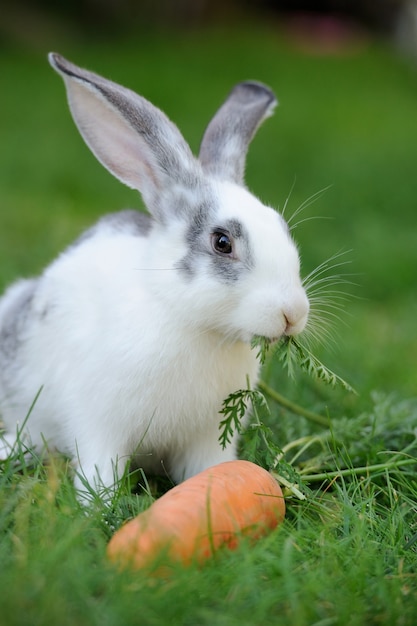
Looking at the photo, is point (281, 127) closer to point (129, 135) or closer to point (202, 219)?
point (129, 135)

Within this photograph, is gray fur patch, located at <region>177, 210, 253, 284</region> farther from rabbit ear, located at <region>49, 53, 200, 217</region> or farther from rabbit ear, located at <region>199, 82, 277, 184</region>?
rabbit ear, located at <region>199, 82, 277, 184</region>

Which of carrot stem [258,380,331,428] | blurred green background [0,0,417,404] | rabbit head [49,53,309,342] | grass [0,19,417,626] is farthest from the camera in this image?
blurred green background [0,0,417,404]

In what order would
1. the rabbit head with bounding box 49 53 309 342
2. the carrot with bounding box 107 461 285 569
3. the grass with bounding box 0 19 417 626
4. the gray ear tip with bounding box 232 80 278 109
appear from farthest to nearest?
the gray ear tip with bounding box 232 80 278 109 → the rabbit head with bounding box 49 53 309 342 → the carrot with bounding box 107 461 285 569 → the grass with bounding box 0 19 417 626

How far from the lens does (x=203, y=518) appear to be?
2.50 m

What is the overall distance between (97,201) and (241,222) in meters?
4.21

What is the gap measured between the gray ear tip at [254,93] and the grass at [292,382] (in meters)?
1.14

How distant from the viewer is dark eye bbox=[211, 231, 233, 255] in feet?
9.59

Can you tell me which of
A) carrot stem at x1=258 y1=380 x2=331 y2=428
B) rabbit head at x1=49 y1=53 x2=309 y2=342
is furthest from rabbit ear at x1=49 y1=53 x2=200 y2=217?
carrot stem at x1=258 y1=380 x2=331 y2=428

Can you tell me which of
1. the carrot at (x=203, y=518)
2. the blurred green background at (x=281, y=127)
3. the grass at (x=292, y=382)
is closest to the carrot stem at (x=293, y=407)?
the grass at (x=292, y=382)

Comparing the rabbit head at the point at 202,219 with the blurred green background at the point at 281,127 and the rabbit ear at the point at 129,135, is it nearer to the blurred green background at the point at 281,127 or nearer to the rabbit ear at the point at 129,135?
the rabbit ear at the point at 129,135

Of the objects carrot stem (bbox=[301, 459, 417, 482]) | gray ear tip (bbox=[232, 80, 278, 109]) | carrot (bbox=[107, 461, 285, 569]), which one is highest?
gray ear tip (bbox=[232, 80, 278, 109])

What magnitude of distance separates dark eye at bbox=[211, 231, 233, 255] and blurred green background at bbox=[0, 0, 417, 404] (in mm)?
1123

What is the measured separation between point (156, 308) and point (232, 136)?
860 mm

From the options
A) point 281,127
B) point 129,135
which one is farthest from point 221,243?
point 281,127
